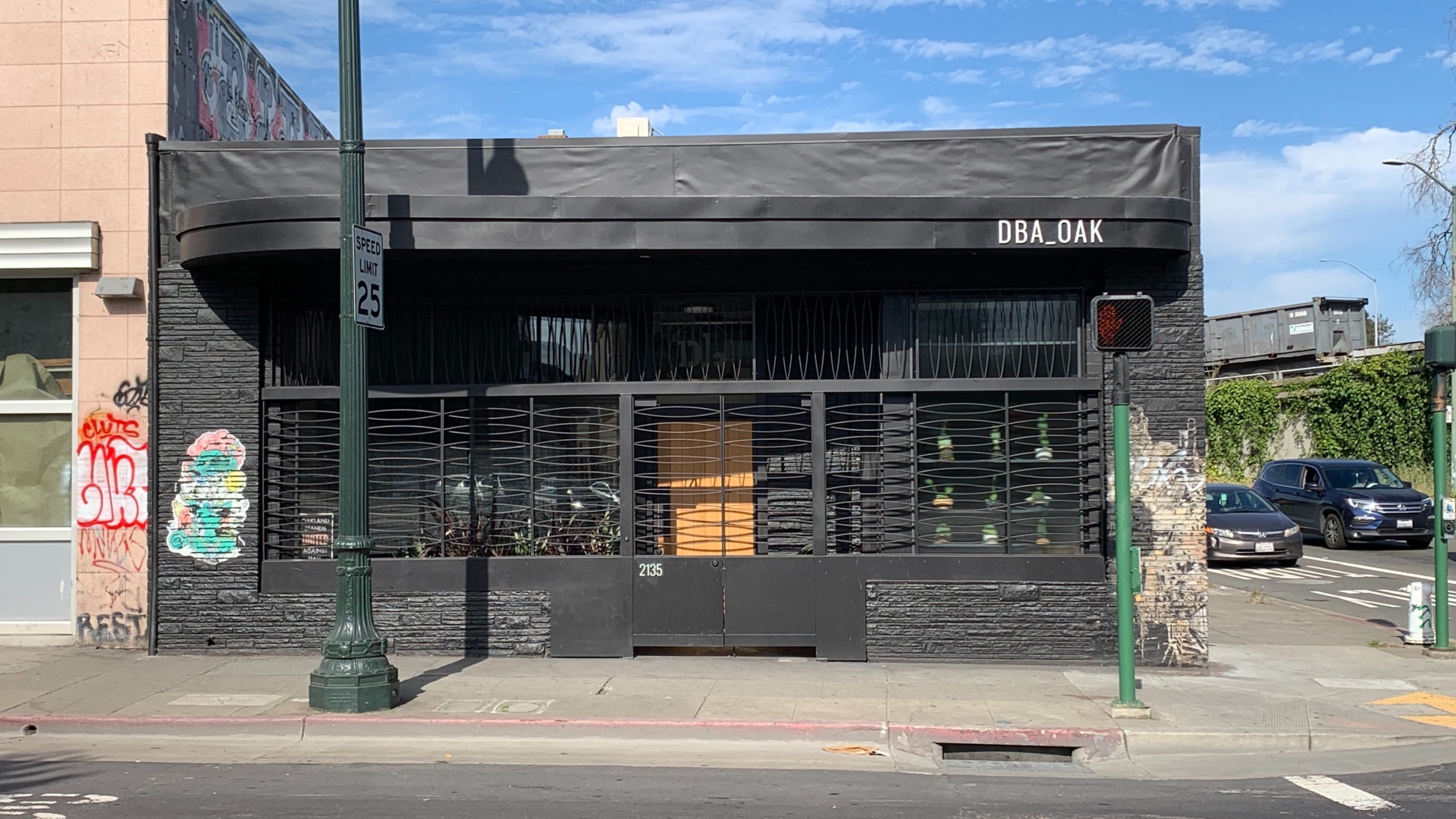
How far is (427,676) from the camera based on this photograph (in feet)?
35.0

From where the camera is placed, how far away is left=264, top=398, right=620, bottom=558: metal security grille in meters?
11.9

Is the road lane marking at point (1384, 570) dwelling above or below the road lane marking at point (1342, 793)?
above

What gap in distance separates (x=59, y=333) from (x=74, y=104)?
226cm

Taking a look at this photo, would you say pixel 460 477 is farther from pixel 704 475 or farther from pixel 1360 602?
pixel 1360 602

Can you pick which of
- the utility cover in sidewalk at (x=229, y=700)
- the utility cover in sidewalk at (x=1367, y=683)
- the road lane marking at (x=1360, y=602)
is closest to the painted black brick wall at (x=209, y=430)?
the utility cover in sidewalk at (x=229, y=700)

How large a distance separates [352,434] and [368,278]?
4.03 feet

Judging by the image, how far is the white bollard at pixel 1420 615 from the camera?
41.5 feet

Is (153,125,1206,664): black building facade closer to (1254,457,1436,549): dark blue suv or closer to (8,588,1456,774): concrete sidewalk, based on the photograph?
(8,588,1456,774): concrete sidewalk

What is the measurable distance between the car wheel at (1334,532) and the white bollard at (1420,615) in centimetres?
1204

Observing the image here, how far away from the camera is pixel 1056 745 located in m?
8.70

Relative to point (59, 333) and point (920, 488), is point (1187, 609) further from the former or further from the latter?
point (59, 333)

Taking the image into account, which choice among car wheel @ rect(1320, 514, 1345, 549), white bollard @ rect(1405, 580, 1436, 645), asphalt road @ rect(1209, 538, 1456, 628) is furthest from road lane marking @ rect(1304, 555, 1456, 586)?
white bollard @ rect(1405, 580, 1436, 645)

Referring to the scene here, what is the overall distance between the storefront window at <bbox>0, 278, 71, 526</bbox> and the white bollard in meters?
13.7

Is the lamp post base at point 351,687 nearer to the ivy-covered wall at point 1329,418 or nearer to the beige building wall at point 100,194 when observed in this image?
the beige building wall at point 100,194
